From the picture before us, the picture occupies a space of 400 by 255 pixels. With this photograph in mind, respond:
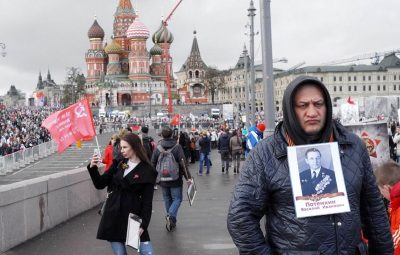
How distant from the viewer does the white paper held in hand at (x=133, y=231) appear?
218 inches

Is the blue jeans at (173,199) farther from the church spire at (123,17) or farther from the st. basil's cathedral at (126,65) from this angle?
the church spire at (123,17)

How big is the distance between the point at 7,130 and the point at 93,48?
90696mm

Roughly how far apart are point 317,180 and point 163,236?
5969 millimetres

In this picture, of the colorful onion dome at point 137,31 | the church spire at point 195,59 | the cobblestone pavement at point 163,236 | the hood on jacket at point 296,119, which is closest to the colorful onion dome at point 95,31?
the colorful onion dome at point 137,31

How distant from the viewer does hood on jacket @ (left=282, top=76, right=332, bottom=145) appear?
3104mm

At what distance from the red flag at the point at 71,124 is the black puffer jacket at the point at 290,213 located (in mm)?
5238

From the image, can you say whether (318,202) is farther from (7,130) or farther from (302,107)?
(7,130)

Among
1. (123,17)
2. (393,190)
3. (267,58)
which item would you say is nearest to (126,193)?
(393,190)

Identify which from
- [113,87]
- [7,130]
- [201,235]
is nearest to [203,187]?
[201,235]

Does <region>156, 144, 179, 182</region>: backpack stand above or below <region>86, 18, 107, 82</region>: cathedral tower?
below

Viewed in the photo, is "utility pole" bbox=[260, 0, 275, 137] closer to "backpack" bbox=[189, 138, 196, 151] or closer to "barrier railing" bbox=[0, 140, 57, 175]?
"backpack" bbox=[189, 138, 196, 151]

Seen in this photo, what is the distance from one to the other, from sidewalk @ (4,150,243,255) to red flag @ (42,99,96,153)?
132 cm

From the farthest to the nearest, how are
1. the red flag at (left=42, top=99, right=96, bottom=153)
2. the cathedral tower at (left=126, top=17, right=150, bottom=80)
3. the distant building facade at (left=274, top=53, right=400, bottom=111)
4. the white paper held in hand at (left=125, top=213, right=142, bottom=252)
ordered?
the distant building facade at (left=274, top=53, right=400, bottom=111)
the cathedral tower at (left=126, top=17, right=150, bottom=80)
the red flag at (left=42, top=99, right=96, bottom=153)
the white paper held in hand at (left=125, top=213, right=142, bottom=252)

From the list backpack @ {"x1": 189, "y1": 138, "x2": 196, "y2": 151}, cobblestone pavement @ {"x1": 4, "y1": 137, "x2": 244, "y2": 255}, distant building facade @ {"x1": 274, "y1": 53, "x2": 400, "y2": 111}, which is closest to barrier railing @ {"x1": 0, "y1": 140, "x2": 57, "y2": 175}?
backpack @ {"x1": 189, "y1": 138, "x2": 196, "y2": 151}
